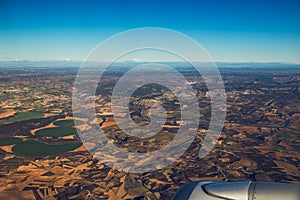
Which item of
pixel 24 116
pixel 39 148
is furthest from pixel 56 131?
pixel 24 116

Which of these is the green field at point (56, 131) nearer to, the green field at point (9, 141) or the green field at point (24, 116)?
the green field at point (9, 141)

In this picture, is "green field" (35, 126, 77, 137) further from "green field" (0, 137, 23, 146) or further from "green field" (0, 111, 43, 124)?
"green field" (0, 111, 43, 124)

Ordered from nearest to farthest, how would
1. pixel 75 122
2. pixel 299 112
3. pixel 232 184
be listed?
pixel 232 184 < pixel 75 122 < pixel 299 112

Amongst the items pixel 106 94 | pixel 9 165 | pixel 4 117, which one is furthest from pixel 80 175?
pixel 106 94

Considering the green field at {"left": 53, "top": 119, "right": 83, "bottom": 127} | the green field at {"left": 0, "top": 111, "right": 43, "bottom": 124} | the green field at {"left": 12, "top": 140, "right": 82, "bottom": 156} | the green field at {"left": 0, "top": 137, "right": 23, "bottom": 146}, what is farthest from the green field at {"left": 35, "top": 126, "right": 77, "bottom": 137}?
the green field at {"left": 0, "top": 111, "right": 43, "bottom": 124}

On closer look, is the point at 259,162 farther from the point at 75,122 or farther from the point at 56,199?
the point at 75,122
